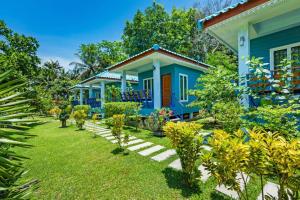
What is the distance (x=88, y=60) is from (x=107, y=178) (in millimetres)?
36059

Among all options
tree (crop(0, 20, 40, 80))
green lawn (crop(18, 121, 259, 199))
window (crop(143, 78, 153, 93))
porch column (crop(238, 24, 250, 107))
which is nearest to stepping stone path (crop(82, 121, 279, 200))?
green lawn (crop(18, 121, 259, 199))

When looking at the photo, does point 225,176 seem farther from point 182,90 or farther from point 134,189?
point 182,90

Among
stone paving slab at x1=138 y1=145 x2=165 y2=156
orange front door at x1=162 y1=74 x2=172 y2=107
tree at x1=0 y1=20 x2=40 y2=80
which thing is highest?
tree at x1=0 y1=20 x2=40 y2=80

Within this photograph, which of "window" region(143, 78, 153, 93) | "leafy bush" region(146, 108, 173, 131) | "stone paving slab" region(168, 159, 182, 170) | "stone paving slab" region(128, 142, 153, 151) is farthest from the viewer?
"window" region(143, 78, 153, 93)

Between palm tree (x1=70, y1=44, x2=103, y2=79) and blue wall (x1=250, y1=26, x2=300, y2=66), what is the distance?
32.7 m

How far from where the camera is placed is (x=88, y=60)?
3631 cm

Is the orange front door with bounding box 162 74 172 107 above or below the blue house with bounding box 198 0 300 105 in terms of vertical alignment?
below

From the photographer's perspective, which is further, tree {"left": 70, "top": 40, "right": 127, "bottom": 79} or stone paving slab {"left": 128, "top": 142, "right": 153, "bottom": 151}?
tree {"left": 70, "top": 40, "right": 127, "bottom": 79}

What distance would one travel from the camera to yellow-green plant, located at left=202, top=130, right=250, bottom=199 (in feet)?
6.30

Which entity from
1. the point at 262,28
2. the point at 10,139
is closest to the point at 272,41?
the point at 262,28

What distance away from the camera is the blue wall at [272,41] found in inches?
239

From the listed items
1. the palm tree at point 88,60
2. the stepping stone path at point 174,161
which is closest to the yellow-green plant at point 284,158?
the stepping stone path at point 174,161

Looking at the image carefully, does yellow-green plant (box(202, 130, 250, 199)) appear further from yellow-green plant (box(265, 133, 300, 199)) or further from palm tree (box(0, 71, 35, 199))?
palm tree (box(0, 71, 35, 199))

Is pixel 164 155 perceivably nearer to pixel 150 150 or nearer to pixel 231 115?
pixel 150 150
